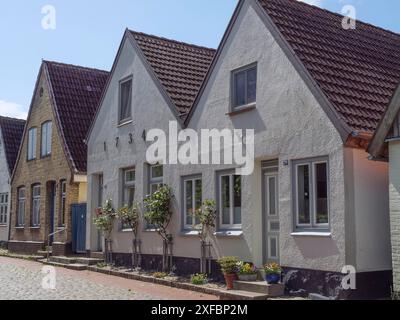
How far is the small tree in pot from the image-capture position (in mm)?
18734

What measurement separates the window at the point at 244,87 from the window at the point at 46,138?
1283cm

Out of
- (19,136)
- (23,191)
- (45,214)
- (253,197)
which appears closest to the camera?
(253,197)

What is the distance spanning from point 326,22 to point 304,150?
4742 millimetres

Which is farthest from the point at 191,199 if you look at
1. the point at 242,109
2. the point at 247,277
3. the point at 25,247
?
the point at 25,247

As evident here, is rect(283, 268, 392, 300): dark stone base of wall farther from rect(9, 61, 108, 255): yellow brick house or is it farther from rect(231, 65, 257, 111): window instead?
rect(9, 61, 108, 255): yellow brick house

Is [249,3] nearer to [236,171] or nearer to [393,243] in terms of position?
[236,171]

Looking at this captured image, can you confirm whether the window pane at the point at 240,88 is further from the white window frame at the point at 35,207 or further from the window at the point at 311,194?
the white window frame at the point at 35,207

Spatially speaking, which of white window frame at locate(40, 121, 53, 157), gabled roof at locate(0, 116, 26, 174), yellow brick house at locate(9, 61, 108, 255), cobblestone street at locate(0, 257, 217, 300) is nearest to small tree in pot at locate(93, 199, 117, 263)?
cobblestone street at locate(0, 257, 217, 300)

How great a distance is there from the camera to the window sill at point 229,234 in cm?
1349

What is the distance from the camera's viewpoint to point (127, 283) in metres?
14.9

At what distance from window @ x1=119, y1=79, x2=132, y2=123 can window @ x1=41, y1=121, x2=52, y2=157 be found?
266 inches

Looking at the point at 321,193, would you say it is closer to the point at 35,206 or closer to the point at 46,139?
the point at 46,139

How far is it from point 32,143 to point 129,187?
9991 mm
